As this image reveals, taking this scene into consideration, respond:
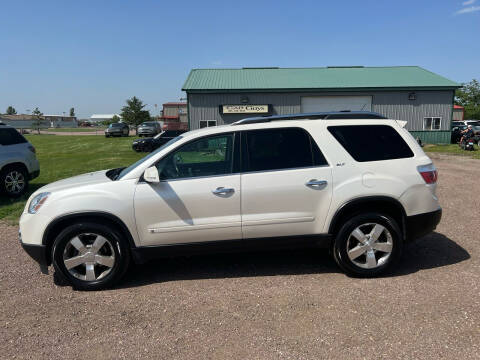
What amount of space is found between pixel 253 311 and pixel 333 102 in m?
22.2

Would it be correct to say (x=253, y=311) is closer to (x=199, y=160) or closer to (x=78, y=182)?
(x=199, y=160)

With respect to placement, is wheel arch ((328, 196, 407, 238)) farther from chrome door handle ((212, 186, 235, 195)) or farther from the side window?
the side window

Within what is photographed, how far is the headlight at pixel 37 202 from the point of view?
3791 mm

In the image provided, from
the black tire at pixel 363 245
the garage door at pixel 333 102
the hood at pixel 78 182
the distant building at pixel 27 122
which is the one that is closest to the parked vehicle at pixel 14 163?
the hood at pixel 78 182

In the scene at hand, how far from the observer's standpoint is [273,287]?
12.6 ft

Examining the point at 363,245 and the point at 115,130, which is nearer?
the point at 363,245

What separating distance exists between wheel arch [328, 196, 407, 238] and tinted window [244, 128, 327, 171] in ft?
1.83

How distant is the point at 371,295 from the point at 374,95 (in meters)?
22.4

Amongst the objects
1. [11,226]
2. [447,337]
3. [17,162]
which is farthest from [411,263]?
[17,162]

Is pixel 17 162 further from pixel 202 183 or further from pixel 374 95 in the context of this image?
pixel 374 95

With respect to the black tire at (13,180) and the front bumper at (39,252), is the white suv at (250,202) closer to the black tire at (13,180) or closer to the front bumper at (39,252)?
the front bumper at (39,252)

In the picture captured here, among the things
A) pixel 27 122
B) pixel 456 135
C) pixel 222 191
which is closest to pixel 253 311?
pixel 222 191

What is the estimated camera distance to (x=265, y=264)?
446 centimetres

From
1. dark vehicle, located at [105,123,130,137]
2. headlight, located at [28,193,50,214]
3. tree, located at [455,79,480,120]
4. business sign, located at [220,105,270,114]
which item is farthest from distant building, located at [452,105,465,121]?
headlight, located at [28,193,50,214]
